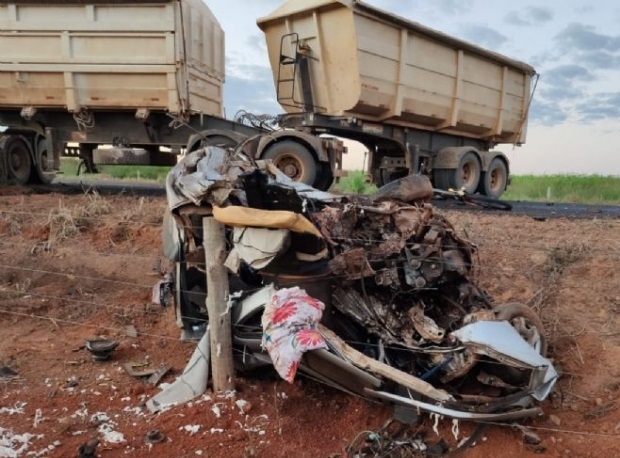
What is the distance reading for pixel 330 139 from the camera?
8531 millimetres

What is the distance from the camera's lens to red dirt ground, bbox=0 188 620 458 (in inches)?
117

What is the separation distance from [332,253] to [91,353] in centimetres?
215

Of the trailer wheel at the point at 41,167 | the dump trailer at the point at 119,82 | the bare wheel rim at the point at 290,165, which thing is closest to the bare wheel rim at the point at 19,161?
the trailer wheel at the point at 41,167

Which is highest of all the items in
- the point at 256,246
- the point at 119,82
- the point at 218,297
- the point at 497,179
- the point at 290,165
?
the point at 119,82

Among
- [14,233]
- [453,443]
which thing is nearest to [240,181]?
[453,443]

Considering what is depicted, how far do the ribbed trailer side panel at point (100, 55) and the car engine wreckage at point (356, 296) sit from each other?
→ 5896 mm

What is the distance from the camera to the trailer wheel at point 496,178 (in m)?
12.6

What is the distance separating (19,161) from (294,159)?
5985mm

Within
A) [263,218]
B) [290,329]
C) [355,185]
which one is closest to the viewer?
[290,329]

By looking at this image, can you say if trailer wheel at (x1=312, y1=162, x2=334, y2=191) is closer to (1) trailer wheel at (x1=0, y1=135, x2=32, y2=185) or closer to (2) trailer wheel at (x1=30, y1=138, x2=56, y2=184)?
(2) trailer wheel at (x1=30, y1=138, x2=56, y2=184)

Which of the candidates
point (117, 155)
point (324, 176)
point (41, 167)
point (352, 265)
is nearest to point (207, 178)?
point (352, 265)

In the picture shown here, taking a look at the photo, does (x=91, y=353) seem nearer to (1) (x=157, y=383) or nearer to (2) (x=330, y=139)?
(1) (x=157, y=383)

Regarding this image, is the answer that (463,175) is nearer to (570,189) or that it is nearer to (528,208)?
(528,208)

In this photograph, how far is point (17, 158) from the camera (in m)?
10.4
